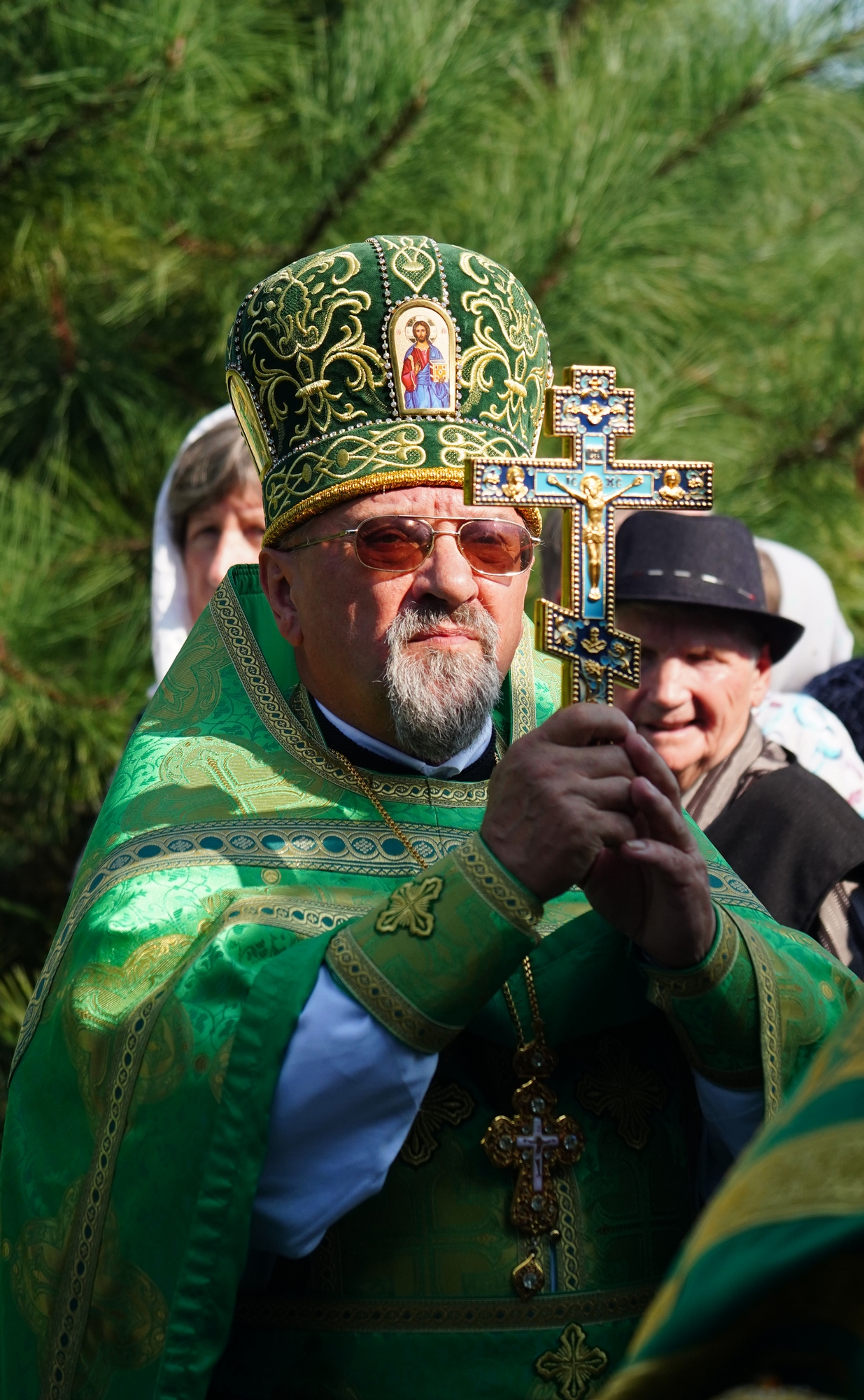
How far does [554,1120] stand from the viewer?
8.24 ft

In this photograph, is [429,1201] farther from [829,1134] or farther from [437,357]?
[437,357]

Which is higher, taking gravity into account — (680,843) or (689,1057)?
(680,843)

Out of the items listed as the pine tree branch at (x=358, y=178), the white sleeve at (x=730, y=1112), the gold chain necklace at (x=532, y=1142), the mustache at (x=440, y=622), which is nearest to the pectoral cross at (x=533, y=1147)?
the gold chain necklace at (x=532, y=1142)

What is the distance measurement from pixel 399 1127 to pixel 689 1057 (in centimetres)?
49

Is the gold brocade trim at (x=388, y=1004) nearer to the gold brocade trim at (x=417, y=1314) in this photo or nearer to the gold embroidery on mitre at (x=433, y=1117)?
the gold embroidery on mitre at (x=433, y=1117)

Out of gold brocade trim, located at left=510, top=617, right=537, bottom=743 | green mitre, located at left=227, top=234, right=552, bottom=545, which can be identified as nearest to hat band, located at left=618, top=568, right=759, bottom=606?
gold brocade trim, located at left=510, top=617, right=537, bottom=743

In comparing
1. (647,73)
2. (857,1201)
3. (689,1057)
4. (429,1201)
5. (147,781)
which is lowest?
(429,1201)

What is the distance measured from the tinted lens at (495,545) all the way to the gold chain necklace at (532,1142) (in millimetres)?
671

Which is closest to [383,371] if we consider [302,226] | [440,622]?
[440,622]

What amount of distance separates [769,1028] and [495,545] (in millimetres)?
916

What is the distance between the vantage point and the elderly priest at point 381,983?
2.22 meters

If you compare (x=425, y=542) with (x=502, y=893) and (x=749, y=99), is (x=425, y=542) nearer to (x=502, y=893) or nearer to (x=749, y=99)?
(x=502, y=893)

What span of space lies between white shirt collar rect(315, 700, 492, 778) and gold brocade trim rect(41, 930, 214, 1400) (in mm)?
607

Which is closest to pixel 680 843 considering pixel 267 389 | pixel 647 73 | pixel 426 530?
pixel 426 530
